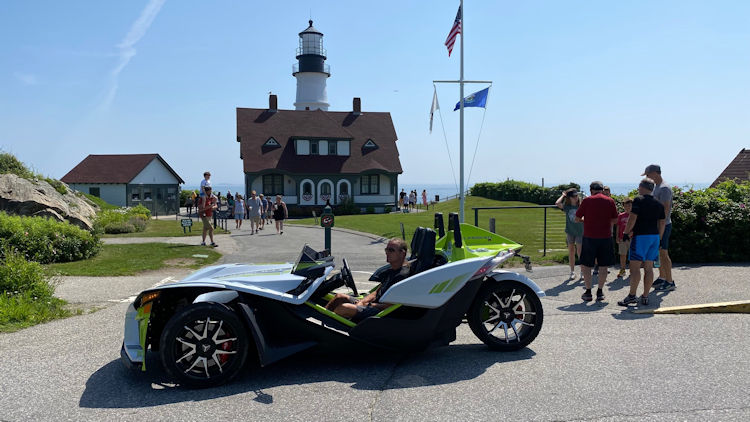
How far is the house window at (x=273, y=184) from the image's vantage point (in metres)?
44.7

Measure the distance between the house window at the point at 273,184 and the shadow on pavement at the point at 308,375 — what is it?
39379 mm

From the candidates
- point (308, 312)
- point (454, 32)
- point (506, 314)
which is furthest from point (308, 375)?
point (454, 32)

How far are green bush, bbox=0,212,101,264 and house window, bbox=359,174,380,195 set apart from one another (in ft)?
109

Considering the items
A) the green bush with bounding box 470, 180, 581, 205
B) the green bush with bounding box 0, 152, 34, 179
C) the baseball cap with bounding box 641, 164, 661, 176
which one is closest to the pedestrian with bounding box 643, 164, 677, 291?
the baseball cap with bounding box 641, 164, 661, 176

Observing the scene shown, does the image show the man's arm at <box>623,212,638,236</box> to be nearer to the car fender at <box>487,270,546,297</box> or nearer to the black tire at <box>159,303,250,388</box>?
the car fender at <box>487,270,546,297</box>

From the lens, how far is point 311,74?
56.4 metres

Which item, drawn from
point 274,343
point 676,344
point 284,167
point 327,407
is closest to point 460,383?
point 327,407

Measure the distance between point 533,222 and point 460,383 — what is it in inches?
902

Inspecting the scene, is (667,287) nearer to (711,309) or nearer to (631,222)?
(711,309)

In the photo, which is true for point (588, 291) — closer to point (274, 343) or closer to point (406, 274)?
point (406, 274)

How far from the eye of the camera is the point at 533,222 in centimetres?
2705

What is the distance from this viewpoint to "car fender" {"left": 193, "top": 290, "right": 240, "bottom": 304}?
5.12m

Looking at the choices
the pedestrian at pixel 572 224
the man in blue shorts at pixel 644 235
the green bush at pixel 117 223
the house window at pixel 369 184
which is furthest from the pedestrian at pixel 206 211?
the house window at pixel 369 184

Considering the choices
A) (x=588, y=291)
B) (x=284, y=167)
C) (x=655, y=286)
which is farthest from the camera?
(x=284, y=167)
